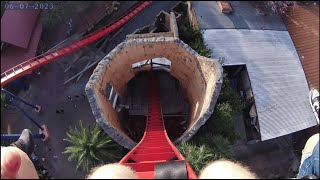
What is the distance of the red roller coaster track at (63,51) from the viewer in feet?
62.6

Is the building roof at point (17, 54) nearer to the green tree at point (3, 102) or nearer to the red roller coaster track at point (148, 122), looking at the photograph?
the green tree at point (3, 102)

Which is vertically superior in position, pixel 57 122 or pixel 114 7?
pixel 114 7

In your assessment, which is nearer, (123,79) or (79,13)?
(123,79)

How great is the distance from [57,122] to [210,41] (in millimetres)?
10634

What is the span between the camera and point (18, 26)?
76.2ft

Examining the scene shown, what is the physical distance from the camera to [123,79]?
19.5 metres

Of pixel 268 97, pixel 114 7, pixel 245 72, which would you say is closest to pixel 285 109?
pixel 268 97

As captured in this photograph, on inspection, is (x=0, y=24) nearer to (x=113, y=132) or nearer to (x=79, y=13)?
(x=79, y=13)

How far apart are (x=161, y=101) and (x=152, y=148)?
6.73 metres

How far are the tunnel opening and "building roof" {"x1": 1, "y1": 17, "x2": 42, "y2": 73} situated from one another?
6933 mm

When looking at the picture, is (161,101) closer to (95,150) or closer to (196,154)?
(95,150)

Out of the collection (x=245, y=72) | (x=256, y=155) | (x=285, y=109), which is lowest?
(x=256, y=155)

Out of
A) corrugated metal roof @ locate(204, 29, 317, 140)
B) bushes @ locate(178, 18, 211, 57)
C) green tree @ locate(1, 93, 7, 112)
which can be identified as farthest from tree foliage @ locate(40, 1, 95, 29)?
corrugated metal roof @ locate(204, 29, 317, 140)

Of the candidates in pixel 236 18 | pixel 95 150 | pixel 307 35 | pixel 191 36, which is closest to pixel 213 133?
pixel 95 150
